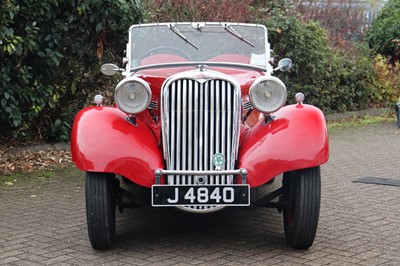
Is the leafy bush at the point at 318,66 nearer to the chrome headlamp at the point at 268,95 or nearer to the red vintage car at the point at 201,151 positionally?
the chrome headlamp at the point at 268,95

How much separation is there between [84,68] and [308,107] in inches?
198

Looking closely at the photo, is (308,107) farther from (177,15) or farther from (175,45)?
(177,15)

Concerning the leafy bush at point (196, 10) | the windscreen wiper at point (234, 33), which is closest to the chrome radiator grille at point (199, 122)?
the windscreen wiper at point (234, 33)

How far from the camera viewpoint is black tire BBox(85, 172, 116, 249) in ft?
18.7

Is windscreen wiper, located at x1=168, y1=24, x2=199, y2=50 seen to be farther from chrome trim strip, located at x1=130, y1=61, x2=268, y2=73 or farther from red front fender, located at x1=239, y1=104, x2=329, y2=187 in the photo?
red front fender, located at x1=239, y1=104, x2=329, y2=187

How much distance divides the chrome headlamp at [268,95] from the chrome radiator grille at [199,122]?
0.66 feet

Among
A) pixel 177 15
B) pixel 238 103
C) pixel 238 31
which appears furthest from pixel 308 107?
pixel 177 15

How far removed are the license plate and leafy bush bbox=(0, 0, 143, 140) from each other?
3875 millimetres

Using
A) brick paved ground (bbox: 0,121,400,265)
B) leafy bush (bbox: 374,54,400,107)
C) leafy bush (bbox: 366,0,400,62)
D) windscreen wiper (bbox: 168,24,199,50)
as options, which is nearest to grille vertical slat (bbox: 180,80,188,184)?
brick paved ground (bbox: 0,121,400,265)

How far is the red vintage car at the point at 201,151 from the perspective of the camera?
5.68m

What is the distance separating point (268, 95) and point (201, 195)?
1066 mm

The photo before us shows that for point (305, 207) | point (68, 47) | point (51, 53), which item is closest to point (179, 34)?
point (305, 207)

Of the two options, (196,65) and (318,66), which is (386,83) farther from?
(196,65)

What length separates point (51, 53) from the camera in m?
9.51
